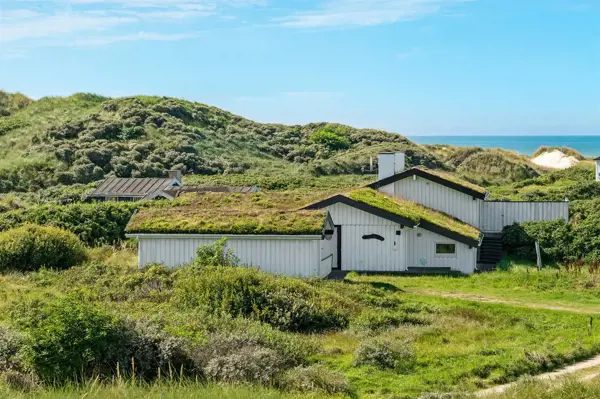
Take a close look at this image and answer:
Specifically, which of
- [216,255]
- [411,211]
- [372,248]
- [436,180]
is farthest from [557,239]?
[216,255]

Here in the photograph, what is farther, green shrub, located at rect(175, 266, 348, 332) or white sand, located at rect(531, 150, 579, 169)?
white sand, located at rect(531, 150, 579, 169)

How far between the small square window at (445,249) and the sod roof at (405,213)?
2.24 feet

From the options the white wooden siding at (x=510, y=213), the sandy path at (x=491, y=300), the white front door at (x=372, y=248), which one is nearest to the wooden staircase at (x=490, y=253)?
the white wooden siding at (x=510, y=213)

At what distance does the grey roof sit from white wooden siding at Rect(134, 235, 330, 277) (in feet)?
60.2

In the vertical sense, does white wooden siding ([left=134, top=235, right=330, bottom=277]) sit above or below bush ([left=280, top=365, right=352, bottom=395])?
above

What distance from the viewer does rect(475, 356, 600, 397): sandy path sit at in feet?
41.1

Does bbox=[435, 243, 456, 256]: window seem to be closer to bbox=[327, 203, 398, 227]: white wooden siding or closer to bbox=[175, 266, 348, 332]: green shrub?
bbox=[327, 203, 398, 227]: white wooden siding

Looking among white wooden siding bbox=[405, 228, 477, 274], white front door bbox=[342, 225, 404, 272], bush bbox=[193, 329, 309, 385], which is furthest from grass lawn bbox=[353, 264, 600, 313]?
bush bbox=[193, 329, 309, 385]

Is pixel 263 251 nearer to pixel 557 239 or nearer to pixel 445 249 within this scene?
pixel 445 249

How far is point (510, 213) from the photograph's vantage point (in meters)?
34.1

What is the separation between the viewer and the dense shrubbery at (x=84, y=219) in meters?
32.3

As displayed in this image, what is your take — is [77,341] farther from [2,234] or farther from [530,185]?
[530,185]

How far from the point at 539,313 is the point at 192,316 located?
9.42 meters

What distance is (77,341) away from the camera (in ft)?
42.9
